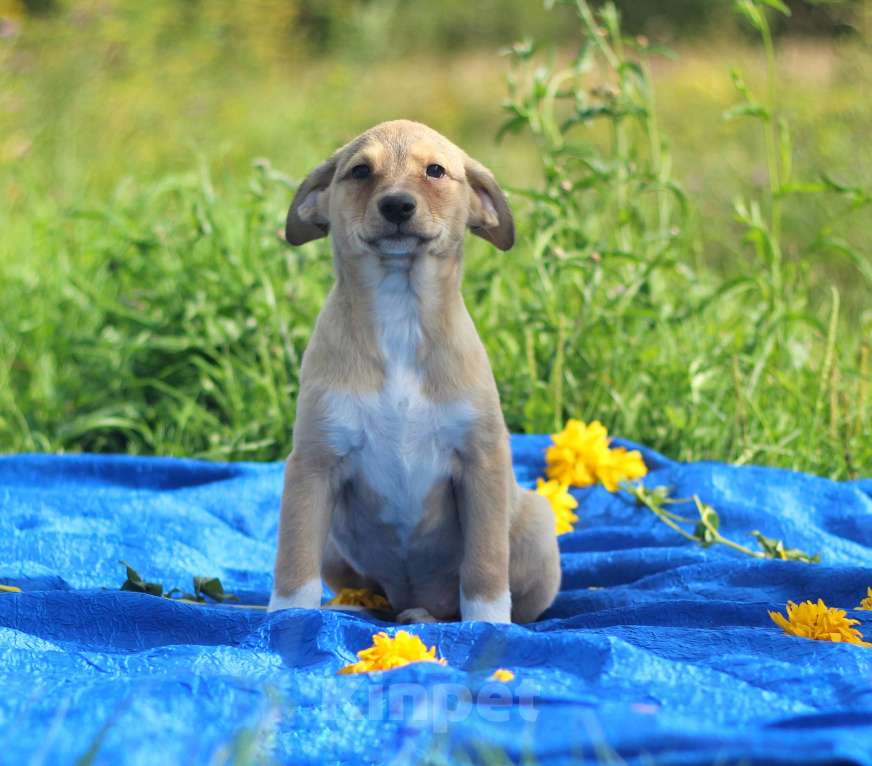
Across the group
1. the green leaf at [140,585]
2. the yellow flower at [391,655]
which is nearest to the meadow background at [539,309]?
the green leaf at [140,585]

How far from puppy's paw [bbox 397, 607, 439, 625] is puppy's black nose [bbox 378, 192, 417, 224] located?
98 cm

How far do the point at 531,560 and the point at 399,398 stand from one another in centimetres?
60

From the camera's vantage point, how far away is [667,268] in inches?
182

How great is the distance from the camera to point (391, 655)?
2.30m

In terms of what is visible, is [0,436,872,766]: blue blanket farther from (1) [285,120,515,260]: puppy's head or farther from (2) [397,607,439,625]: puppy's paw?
(1) [285,120,515,260]: puppy's head

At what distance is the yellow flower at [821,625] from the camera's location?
2564mm

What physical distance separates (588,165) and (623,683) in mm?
2408

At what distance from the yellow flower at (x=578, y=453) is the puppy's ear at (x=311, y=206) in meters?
1.39

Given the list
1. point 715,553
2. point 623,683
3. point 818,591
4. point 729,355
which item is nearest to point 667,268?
point 729,355

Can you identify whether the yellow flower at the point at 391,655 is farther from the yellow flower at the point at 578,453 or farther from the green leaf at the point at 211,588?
the yellow flower at the point at 578,453

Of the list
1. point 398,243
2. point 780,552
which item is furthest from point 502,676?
point 780,552

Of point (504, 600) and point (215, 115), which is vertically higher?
point (215, 115)

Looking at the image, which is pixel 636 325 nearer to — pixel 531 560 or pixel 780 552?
pixel 780 552

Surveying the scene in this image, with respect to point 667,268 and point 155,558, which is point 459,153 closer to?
point 155,558
